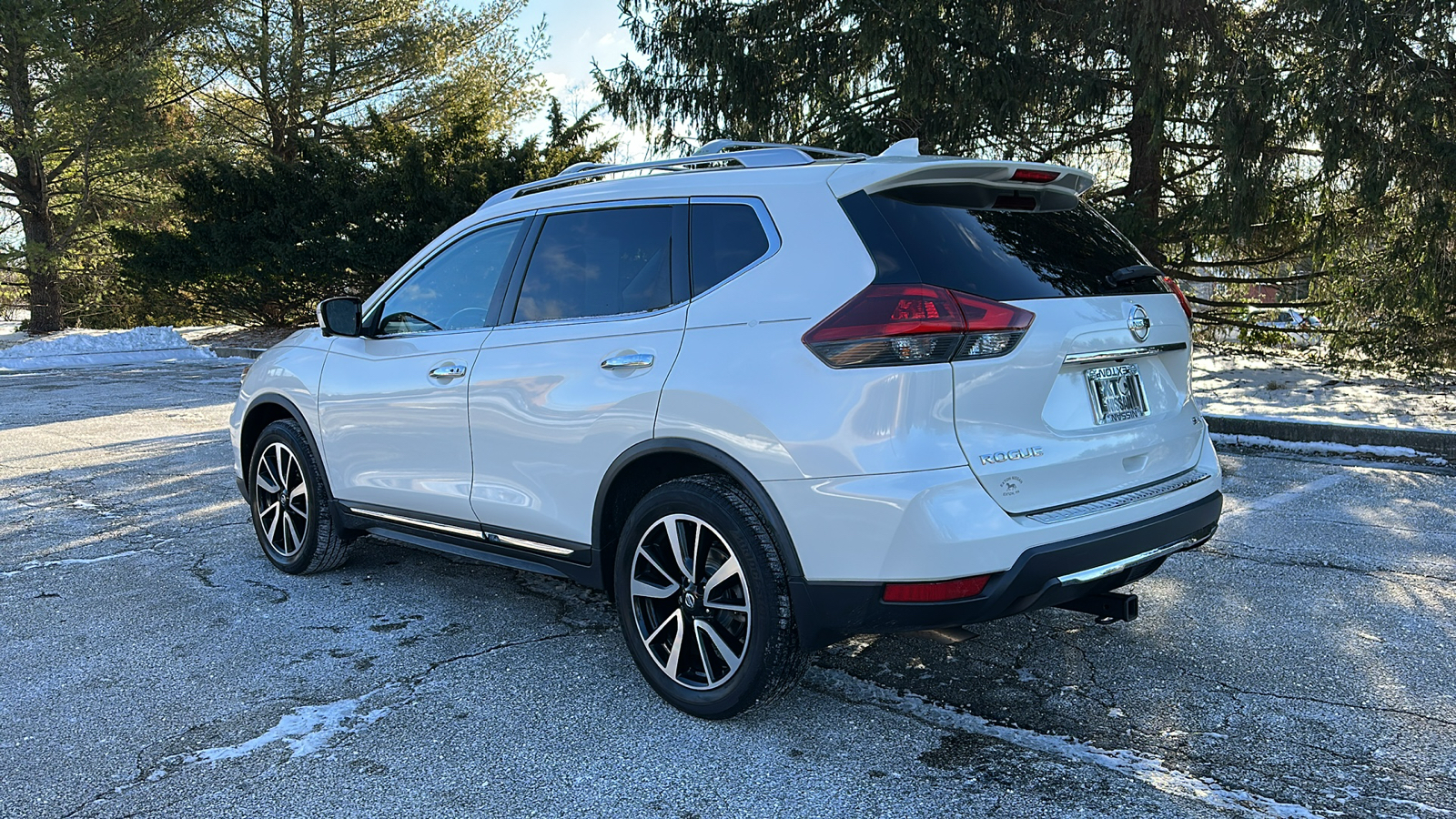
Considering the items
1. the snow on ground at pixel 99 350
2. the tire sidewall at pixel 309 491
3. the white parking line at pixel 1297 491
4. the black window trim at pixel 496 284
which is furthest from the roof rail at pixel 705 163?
the snow on ground at pixel 99 350

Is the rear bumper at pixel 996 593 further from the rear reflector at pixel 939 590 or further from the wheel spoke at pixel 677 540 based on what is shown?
the wheel spoke at pixel 677 540

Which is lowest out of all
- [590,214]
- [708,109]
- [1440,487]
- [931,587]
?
[1440,487]

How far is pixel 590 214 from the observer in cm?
400

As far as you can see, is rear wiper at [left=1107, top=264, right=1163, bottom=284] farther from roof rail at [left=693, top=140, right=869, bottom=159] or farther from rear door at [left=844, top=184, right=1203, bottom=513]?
roof rail at [left=693, top=140, right=869, bottom=159]

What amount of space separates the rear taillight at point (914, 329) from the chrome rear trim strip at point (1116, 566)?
2.18ft

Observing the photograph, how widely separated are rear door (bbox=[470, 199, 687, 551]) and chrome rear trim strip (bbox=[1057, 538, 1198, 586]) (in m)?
1.33

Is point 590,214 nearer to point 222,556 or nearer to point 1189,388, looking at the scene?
point 1189,388

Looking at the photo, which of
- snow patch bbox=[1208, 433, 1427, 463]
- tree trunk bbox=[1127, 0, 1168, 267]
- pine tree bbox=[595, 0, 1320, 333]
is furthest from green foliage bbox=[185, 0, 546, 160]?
snow patch bbox=[1208, 433, 1427, 463]

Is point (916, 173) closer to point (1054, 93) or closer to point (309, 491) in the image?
point (309, 491)

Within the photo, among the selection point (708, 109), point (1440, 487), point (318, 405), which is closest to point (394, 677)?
point (318, 405)

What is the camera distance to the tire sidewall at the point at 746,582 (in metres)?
3.16

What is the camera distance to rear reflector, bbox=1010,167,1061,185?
11.3ft

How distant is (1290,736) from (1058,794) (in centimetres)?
86

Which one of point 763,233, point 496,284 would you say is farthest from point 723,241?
point 496,284
